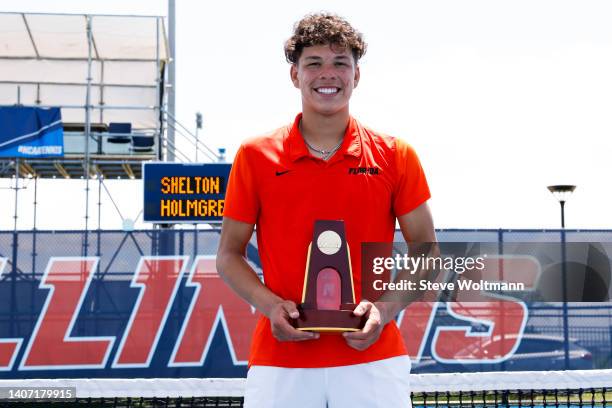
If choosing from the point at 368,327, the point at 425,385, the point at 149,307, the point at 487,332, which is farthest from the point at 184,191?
the point at 368,327

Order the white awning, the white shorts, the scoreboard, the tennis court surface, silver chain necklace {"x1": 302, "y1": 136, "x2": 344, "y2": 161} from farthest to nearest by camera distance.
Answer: the white awning, the scoreboard, the tennis court surface, silver chain necklace {"x1": 302, "y1": 136, "x2": 344, "y2": 161}, the white shorts

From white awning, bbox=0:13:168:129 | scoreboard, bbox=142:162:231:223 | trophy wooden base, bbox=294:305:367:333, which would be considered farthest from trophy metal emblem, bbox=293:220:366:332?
white awning, bbox=0:13:168:129

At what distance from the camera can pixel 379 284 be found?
231 centimetres

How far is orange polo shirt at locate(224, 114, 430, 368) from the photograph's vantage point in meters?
2.24

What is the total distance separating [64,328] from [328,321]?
8.59 metres

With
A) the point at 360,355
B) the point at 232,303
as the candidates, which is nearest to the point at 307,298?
the point at 360,355

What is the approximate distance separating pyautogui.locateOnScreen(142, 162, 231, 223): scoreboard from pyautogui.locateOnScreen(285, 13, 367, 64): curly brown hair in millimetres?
10625

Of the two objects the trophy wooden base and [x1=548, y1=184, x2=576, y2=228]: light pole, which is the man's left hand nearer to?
the trophy wooden base

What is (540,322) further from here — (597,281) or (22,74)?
(22,74)

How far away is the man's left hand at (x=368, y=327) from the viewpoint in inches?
82.4

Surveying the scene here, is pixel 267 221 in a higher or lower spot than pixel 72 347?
higher

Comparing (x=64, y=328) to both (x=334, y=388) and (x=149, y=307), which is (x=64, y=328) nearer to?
(x=149, y=307)

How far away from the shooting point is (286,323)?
209cm

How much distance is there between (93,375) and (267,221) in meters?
8.35
